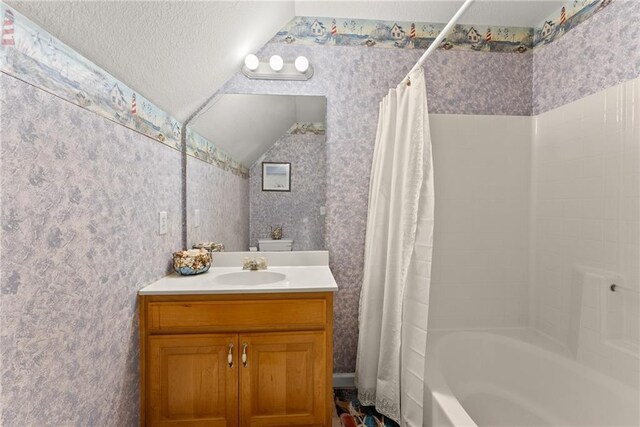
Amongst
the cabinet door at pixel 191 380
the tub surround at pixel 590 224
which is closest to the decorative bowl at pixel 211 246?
the cabinet door at pixel 191 380

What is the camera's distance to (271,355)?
1465mm

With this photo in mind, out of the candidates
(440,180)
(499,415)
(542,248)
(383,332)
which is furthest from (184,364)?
(542,248)

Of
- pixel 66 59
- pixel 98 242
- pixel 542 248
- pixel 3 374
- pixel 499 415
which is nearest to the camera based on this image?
pixel 3 374

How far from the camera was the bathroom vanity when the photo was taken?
4.67ft

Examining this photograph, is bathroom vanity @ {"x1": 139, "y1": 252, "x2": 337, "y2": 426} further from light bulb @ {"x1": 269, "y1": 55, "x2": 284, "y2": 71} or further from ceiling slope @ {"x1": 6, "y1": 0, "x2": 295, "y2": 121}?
light bulb @ {"x1": 269, "y1": 55, "x2": 284, "y2": 71}

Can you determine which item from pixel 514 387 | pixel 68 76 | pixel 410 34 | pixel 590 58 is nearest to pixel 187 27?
pixel 68 76

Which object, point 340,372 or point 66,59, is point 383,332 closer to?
point 340,372

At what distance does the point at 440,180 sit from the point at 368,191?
0.46 metres

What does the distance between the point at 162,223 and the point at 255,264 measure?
542 mm

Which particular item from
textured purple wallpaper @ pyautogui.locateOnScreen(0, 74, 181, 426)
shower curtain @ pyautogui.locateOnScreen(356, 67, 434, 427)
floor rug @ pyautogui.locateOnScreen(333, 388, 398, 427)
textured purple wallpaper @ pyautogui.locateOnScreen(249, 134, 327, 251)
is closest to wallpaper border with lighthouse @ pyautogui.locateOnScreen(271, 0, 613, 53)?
shower curtain @ pyautogui.locateOnScreen(356, 67, 434, 427)

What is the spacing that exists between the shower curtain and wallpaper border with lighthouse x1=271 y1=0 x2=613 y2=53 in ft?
1.67

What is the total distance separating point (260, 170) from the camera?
1.97m

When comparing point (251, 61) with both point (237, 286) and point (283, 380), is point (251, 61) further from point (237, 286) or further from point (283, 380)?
point (283, 380)

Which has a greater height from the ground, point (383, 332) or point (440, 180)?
point (440, 180)
